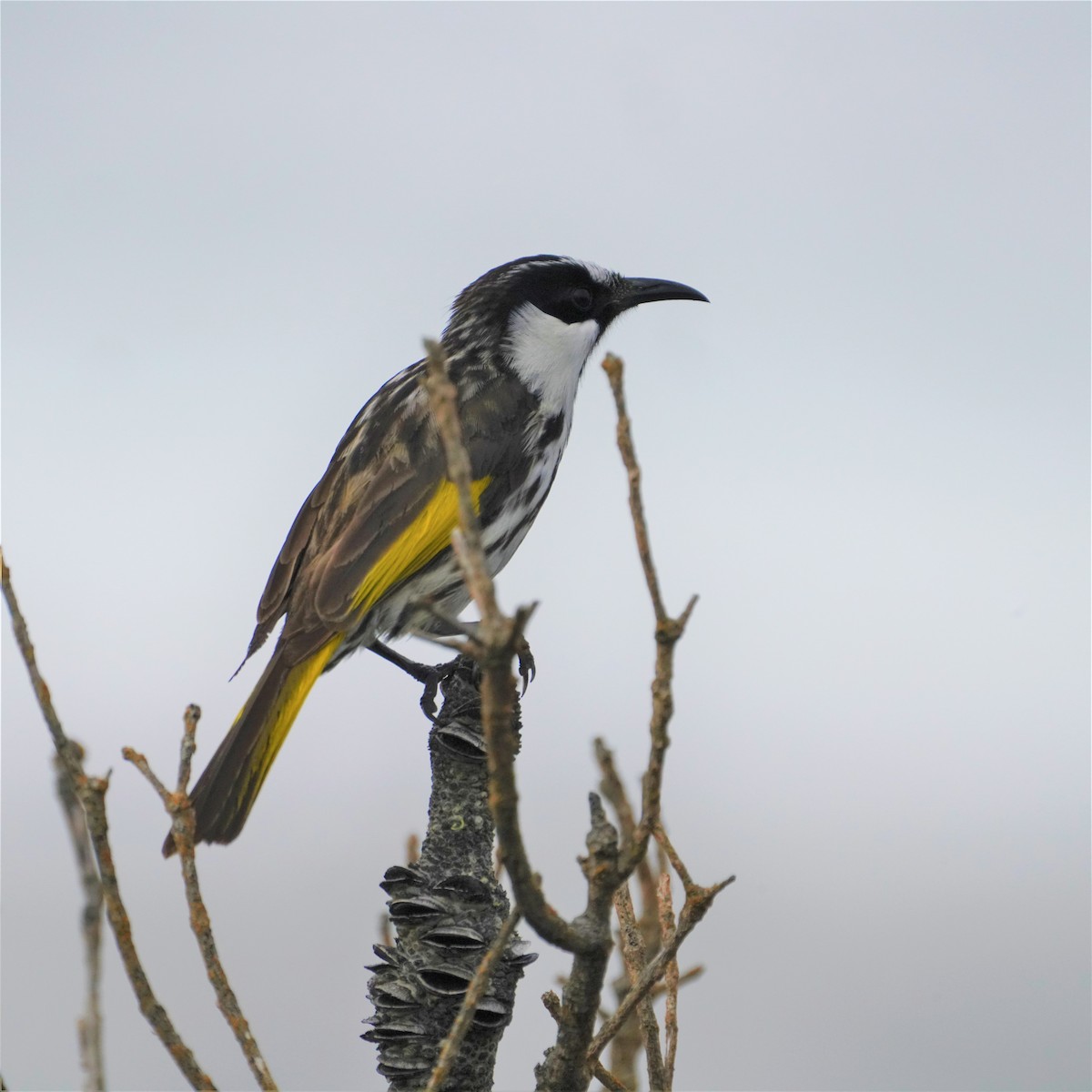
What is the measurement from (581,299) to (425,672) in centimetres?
195

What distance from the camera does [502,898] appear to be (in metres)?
2.78

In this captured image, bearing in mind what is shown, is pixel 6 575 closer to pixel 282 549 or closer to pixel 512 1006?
pixel 512 1006

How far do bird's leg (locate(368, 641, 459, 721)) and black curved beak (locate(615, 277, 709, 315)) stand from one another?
2.06 metres

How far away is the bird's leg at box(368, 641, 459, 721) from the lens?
3854 millimetres

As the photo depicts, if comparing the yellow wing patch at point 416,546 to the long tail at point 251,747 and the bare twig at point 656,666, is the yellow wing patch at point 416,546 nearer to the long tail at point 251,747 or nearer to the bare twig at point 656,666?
the long tail at point 251,747

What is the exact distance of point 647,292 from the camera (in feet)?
18.6

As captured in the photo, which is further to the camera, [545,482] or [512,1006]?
[545,482]

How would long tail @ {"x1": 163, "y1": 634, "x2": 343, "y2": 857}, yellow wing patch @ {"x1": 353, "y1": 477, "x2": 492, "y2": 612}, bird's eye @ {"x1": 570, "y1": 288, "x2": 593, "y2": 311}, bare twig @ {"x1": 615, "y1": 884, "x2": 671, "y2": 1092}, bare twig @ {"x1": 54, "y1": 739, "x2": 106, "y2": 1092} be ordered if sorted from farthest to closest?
bird's eye @ {"x1": 570, "y1": 288, "x2": 593, "y2": 311}, yellow wing patch @ {"x1": 353, "y1": 477, "x2": 492, "y2": 612}, long tail @ {"x1": 163, "y1": 634, "x2": 343, "y2": 857}, bare twig @ {"x1": 615, "y1": 884, "x2": 671, "y2": 1092}, bare twig @ {"x1": 54, "y1": 739, "x2": 106, "y2": 1092}

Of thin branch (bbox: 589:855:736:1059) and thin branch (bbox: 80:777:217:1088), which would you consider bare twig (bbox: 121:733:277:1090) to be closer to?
thin branch (bbox: 80:777:217:1088)

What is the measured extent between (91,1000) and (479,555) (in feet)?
2.74

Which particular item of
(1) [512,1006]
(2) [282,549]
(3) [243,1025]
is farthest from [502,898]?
(2) [282,549]

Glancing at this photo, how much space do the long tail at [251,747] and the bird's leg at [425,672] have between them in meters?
0.37

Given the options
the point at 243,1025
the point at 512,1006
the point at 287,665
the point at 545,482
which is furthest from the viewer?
the point at 545,482

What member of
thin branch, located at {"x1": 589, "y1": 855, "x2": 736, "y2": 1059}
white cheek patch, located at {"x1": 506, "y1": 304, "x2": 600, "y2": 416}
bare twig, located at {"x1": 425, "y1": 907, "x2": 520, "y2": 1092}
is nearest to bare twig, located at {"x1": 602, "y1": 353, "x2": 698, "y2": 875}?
bare twig, located at {"x1": 425, "y1": 907, "x2": 520, "y2": 1092}
